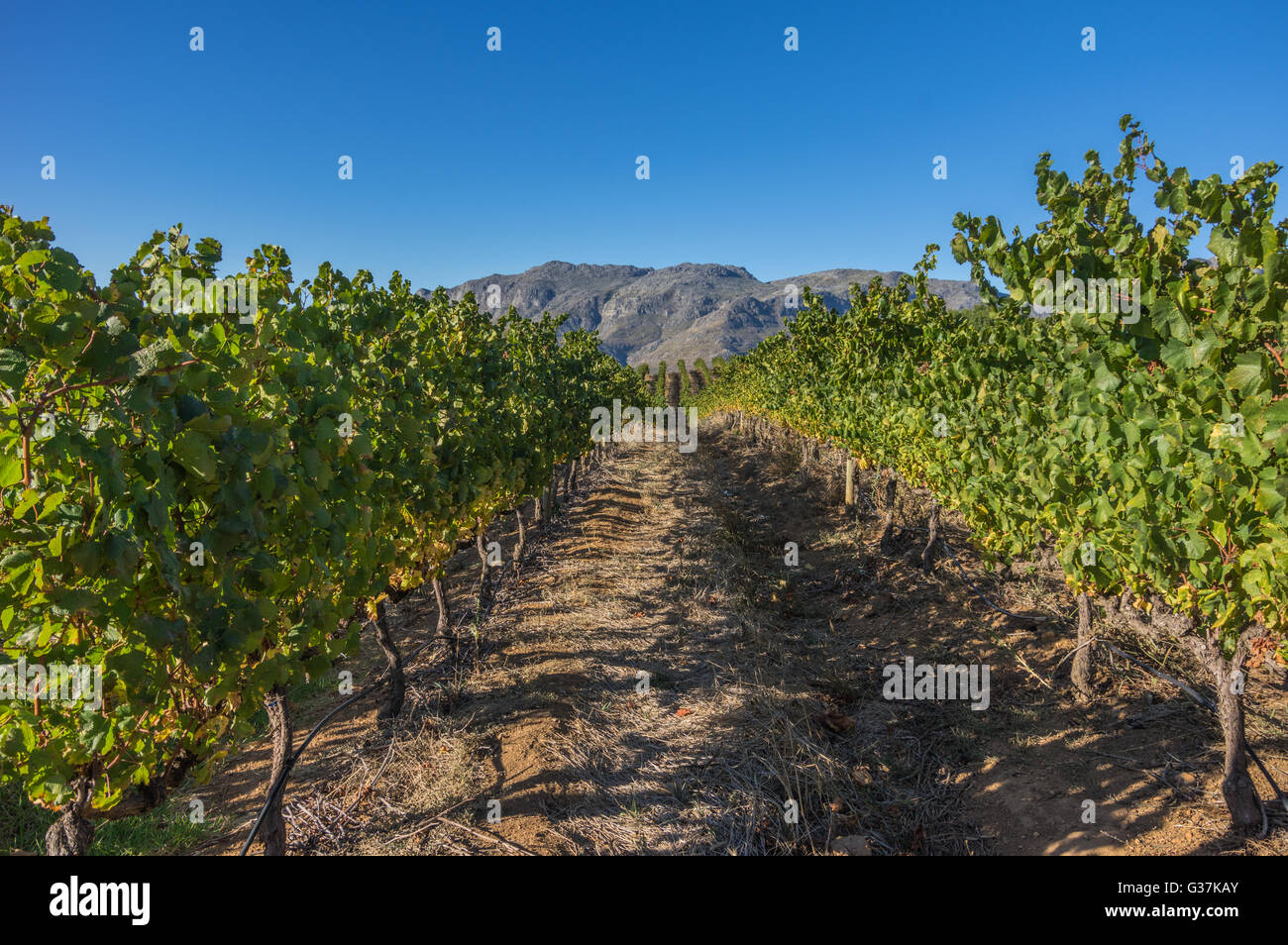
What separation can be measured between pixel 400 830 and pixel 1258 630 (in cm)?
568

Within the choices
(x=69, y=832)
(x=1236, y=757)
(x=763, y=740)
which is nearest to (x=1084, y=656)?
(x=1236, y=757)

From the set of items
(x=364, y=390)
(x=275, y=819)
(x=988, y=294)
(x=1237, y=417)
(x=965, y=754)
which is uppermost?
(x=988, y=294)

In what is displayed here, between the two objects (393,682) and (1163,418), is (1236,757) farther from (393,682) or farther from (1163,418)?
(393,682)

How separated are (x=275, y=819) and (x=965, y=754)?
533 cm

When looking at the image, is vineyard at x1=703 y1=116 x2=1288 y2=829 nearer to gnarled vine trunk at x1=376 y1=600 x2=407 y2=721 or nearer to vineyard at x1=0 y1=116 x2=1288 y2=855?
vineyard at x1=0 y1=116 x2=1288 y2=855

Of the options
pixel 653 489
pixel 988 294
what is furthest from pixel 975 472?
pixel 653 489

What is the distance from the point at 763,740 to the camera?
5.46 metres

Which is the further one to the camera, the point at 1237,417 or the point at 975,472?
the point at 975,472

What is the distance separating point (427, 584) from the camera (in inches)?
436

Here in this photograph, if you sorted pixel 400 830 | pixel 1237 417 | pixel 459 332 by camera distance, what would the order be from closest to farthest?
pixel 1237 417
pixel 400 830
pixel 459 332

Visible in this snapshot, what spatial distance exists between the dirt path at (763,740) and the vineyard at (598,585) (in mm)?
41
